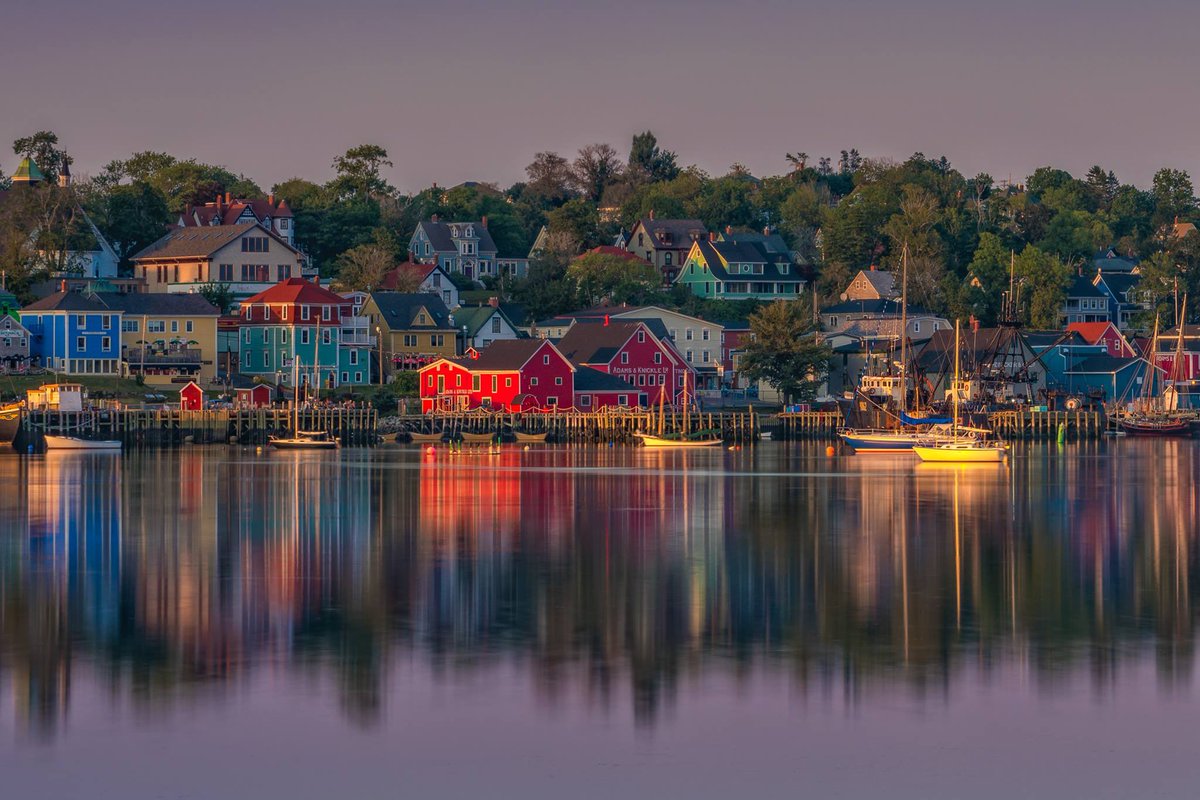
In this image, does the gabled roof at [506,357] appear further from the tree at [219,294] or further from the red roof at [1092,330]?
the red roof at [1092,330]

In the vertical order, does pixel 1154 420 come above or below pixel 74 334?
below

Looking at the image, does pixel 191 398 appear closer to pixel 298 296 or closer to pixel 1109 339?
pixel 298 296

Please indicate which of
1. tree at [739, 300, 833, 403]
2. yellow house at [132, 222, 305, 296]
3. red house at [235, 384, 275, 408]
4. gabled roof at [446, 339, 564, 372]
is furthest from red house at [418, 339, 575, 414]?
yellow house at [132, 222, 305, 296]

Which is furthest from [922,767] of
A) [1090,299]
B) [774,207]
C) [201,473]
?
[774,207]

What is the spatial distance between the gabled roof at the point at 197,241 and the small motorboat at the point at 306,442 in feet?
109

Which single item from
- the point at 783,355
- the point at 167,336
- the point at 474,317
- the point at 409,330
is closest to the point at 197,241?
the point at 167,336

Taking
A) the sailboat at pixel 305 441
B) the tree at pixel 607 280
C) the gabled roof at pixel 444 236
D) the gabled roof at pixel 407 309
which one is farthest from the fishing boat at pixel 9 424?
the gabled roof at pixel 444 236

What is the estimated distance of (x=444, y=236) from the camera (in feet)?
506

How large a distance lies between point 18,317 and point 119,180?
5587 cm

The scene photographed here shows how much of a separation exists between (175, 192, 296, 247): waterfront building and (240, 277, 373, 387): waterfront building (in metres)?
20.4

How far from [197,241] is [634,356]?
34247 mm

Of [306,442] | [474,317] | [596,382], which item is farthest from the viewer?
[474,317]

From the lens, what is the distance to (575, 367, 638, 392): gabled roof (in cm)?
11081

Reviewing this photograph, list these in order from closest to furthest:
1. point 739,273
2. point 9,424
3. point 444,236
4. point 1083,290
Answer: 1. point 9,424
2. point 444,236
3. point 739,273
4. point 1083,290
